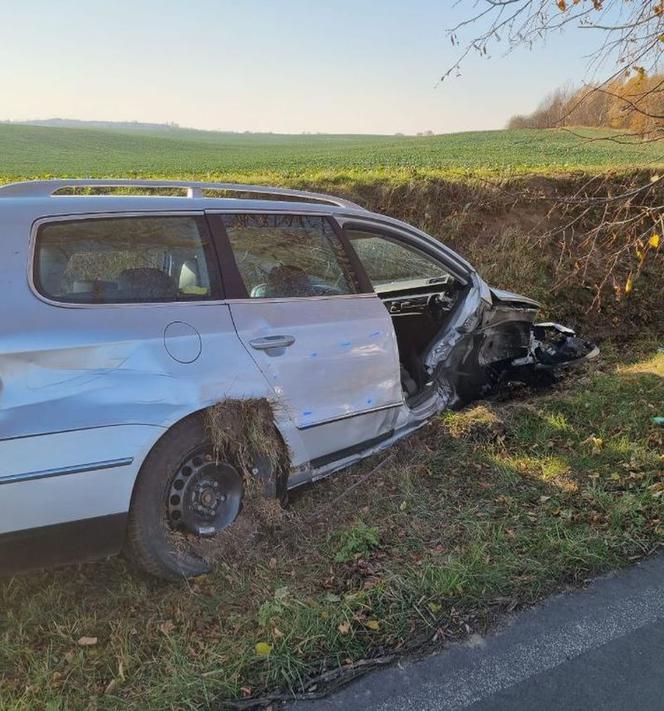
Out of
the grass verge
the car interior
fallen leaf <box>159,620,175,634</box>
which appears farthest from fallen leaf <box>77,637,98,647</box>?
the car interior

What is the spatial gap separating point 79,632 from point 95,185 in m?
2.12

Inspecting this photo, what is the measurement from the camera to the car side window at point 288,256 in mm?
3453

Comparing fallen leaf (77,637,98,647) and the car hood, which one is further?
the car hood

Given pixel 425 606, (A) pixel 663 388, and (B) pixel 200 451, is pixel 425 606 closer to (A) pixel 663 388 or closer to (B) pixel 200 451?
(B) pixel 200 451

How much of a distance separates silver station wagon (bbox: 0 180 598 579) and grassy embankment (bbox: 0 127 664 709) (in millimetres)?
260

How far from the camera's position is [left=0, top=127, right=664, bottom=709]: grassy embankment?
98.2 inches

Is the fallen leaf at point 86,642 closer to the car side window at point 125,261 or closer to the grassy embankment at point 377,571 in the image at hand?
the grassy embankment at point 377,571

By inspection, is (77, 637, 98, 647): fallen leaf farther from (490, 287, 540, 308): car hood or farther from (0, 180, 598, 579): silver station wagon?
(490, 287, 540, 308): car hood

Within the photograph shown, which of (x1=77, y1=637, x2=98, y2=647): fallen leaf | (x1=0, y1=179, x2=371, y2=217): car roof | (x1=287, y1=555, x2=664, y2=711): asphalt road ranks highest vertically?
(x1=0, y1=179, x2=371, y2=217): car roof

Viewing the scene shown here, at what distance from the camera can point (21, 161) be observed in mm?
30922

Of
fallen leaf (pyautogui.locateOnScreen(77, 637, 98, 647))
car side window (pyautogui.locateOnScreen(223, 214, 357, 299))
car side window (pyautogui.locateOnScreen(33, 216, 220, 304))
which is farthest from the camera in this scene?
car side window (pyautogui.locateOnScreen(223, 214, 357, 299))

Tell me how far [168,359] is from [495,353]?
3.18 m

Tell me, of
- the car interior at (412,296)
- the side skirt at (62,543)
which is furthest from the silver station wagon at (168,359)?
the car interior at (412,296)

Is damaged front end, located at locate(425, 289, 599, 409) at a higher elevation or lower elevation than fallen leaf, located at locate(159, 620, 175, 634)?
higher
